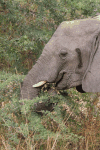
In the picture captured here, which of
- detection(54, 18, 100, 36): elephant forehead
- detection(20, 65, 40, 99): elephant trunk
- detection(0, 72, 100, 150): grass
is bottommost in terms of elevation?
detection(0, 72, 100, 150): grass

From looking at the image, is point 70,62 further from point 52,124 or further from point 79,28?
point 52,124

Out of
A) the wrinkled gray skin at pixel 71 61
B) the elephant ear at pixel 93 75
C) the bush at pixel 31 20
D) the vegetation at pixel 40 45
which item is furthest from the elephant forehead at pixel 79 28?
the bush at pixel 31 20

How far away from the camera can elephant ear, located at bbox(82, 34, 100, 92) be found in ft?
8.36

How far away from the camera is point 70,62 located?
2.60 meters

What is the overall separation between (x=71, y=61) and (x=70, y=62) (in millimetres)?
19

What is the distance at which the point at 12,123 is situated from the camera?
7.64 ft

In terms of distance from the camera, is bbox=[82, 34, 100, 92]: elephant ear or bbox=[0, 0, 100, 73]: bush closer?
bbox=[82, 34, 100, 92]: elephant ear

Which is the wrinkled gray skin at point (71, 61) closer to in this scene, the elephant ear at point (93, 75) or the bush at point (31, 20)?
the elephant ear at point (93, 75)

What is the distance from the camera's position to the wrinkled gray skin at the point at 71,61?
2570 mm

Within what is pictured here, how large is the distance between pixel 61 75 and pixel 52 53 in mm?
310

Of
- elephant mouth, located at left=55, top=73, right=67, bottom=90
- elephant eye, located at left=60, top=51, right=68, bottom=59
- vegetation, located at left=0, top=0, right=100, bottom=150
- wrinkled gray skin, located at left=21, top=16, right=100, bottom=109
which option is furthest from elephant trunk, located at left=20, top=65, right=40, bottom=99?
elephant eye, located at left=60, top=51, right=68, bottom=59

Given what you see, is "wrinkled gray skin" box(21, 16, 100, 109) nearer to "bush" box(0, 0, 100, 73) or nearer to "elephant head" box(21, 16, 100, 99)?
Result: "elephant head" box(21, 16, 100, 99)

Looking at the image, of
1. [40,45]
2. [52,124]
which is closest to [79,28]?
[52,124]

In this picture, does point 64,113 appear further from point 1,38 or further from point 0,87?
point 1,38
